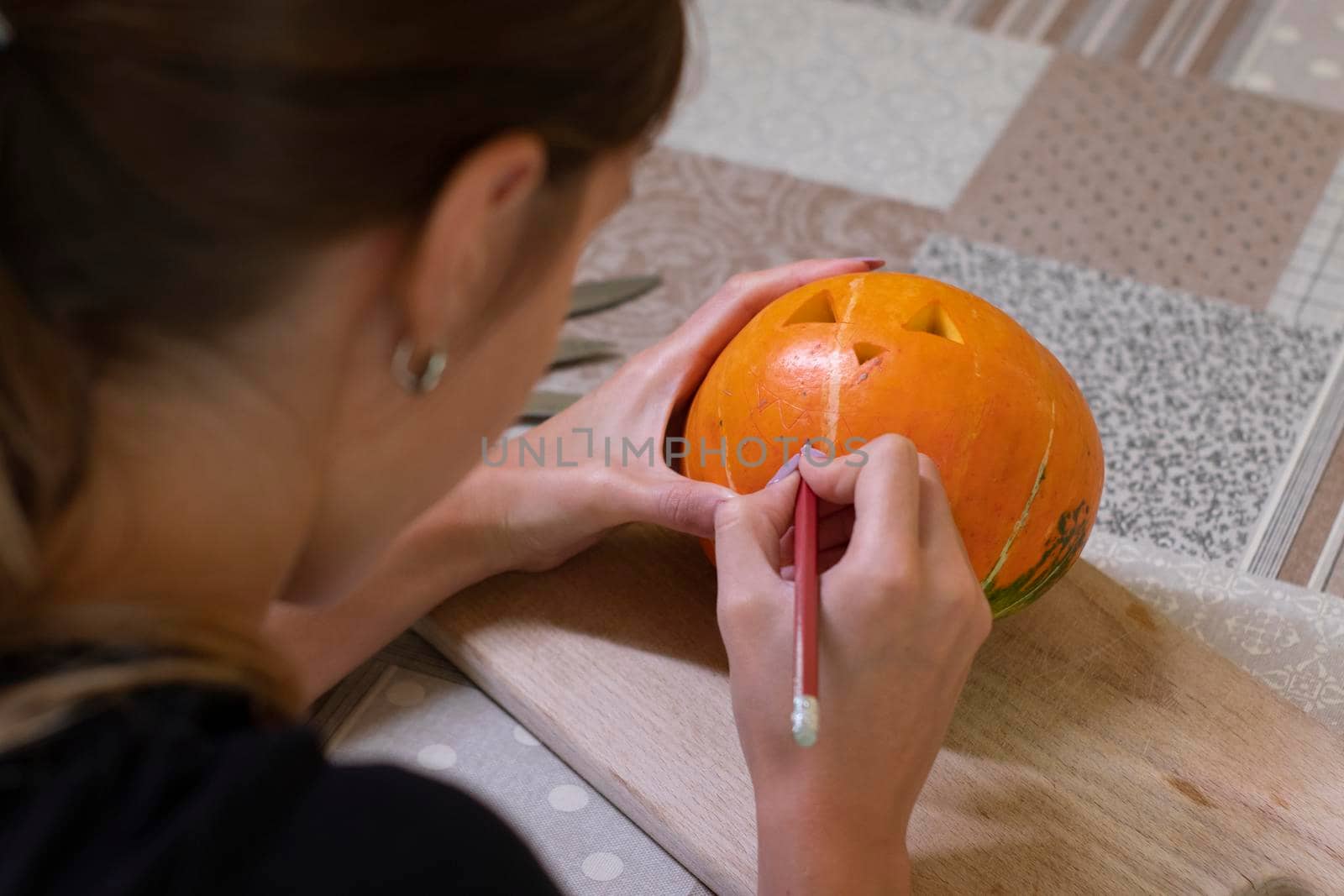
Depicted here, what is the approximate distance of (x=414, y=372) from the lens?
1.80ft

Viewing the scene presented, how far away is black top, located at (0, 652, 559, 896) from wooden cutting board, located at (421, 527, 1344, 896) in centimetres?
36

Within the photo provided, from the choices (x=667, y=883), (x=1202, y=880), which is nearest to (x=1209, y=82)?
(x=1202, y=880)

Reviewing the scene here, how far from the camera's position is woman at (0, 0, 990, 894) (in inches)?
17.1

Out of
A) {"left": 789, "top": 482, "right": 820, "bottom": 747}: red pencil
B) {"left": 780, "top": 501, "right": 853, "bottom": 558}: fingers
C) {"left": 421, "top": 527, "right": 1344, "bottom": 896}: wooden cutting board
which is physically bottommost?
{"left": 421, "top": 527, "right": 1344, "bottom": 896}: wooden cutting board

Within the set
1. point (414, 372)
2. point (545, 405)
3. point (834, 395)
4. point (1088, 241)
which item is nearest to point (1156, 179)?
point (1088, 241)

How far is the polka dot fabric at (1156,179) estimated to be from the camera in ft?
4.99

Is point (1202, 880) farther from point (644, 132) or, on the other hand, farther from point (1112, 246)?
point (1112, 246)

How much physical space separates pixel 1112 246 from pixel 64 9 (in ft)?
4.42

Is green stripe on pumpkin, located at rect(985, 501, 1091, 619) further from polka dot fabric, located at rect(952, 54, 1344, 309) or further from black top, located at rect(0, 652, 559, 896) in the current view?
polka dot fabric, located at rect(952, 54, 1344, 309)

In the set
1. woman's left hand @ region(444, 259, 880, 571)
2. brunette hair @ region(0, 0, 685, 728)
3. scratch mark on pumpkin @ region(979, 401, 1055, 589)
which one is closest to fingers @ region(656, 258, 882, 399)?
woman's left hand @ region(444, 259, 880, 571)

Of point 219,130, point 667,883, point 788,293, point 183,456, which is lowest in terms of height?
point 667,883

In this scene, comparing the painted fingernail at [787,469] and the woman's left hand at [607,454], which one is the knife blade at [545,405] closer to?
the woman's left hand at [607,454]

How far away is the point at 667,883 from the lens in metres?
0.84

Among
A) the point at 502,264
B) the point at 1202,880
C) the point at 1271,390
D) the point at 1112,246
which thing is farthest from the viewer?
the point at 1112,246
